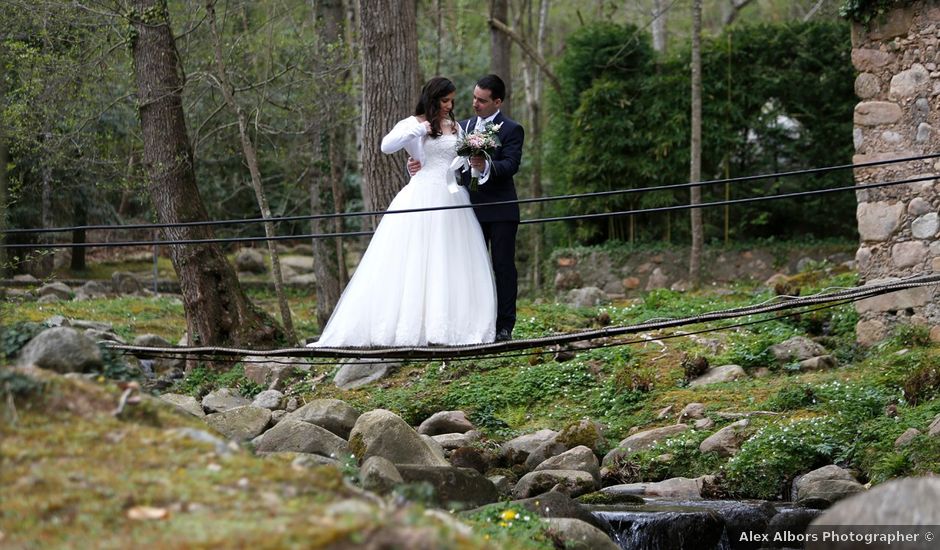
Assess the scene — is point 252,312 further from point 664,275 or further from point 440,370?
point 664,275

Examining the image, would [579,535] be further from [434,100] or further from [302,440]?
[434,100]

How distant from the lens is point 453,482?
744 centimetres

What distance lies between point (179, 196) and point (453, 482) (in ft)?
21.2

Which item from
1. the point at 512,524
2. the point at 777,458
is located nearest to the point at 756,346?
the point at 777,458

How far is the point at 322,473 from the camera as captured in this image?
430 centimetres

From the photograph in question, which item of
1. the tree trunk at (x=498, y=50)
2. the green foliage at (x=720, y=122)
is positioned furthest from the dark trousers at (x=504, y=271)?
the tree trunk at (x=498, y=50)

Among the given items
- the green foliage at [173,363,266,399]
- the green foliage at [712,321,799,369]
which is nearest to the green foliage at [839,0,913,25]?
the green foliage at [712,321,799,369]

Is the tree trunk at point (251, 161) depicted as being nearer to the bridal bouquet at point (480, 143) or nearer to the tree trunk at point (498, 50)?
the tree trunk at point (498, 50)

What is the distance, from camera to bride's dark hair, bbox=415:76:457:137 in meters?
7.83

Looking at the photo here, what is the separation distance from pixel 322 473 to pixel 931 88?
318 inches

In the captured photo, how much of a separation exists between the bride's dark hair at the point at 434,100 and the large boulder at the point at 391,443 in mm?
2123

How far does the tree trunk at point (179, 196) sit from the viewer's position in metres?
12.5

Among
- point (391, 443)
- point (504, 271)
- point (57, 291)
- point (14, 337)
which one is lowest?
point (391, 443)

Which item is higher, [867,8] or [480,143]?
[867,8]
